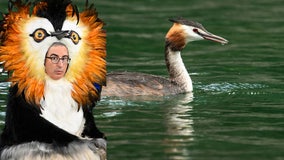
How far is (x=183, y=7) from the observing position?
78.6 ft

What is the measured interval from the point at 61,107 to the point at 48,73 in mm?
183

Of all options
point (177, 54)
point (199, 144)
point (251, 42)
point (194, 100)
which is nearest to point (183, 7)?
point (251, 42)

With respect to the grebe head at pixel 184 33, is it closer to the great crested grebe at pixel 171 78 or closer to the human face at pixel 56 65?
the great crested grebe at pixel 171 78

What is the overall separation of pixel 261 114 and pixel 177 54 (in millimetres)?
3387

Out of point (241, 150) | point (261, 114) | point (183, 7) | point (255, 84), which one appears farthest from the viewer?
point (183, 7)

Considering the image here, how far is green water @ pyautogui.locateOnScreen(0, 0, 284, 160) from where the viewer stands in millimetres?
8984

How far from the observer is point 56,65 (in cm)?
444

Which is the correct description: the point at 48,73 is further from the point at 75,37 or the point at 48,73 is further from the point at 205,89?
the point at 205,89

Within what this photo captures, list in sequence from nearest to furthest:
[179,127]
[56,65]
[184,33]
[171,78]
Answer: [56,65] < [179,127] < [171,78] < [184,33]

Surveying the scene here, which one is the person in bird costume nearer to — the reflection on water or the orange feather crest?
the orange feather crest

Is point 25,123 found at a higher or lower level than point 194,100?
higher

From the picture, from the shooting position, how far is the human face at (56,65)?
4445mm

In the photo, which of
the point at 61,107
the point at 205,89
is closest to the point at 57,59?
the point at 61,107

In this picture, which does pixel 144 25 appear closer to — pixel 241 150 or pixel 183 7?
pixel 183 7
